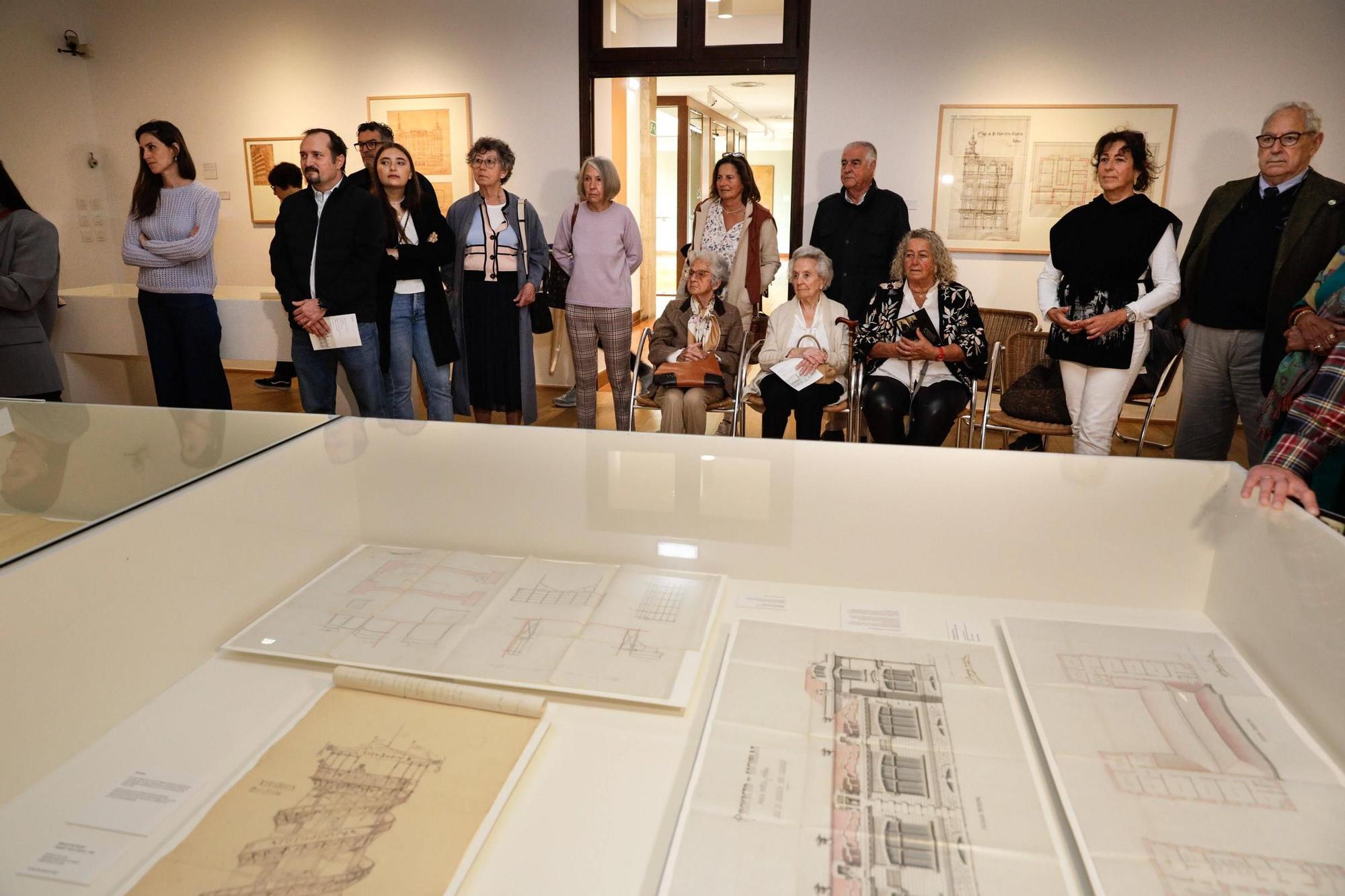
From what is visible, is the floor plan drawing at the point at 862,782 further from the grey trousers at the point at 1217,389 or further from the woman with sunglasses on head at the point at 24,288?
the woman with sunglasses on head at the point at 24,288

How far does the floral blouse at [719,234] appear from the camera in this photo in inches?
198

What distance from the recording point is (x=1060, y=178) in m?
5.87

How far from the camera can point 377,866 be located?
0.98 metres

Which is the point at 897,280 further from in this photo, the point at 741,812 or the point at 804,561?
the point at 741,812

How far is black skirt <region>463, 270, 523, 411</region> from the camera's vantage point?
15.9ft

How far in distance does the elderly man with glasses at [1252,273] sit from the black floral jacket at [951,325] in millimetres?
802

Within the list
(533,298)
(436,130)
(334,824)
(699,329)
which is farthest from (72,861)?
(436,130)

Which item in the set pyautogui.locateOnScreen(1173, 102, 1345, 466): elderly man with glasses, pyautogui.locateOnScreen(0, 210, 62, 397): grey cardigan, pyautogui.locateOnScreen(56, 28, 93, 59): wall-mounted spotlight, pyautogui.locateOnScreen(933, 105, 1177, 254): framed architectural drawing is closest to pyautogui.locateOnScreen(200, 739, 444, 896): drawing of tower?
pyautogui.locateOnScreen(1173, 102, 1345, 466): elderly man with glasses

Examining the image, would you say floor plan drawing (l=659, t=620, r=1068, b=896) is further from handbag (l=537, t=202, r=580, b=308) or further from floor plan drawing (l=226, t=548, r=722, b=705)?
handbag (l=537, t=202, r=580, b=308)

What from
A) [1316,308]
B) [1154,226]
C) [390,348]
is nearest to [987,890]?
[1316,308]

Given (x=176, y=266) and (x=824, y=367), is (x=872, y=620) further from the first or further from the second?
(x=176, y=266)

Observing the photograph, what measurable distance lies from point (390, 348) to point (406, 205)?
71 centimetres

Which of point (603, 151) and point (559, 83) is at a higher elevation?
point (559, 83)

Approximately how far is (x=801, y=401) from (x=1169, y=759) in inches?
123
